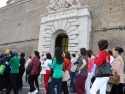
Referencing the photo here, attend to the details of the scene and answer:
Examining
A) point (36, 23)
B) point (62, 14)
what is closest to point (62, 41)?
point (62, 14)

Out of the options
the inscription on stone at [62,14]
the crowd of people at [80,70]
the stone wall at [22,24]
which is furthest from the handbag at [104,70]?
the stone wall at [22,24]

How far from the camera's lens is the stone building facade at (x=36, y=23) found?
9.96 metres

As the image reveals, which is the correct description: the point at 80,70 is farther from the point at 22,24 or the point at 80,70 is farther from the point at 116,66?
the point at 22,24

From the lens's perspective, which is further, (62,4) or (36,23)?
(36,23)

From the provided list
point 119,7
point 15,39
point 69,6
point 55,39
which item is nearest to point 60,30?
point 55,39

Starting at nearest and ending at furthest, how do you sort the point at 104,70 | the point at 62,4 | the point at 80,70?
the point at 104,70 → the point at 80,70 → the point at 62,4

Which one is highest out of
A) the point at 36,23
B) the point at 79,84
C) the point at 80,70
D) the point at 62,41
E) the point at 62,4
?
the point at 62,4

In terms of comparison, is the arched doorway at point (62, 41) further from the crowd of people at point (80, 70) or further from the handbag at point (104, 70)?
the handbag at point (104, 70)

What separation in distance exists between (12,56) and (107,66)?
10.6 ft

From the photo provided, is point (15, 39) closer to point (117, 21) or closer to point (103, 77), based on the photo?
point (117, 21)

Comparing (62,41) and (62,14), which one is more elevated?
(62,14)

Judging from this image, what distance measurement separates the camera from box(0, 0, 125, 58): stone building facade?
32.7 feet

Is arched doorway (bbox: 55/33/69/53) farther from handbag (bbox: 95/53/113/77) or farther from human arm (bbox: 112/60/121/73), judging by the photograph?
handbag (bbox: 95/53/113/77)

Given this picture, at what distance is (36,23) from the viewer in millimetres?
14727
